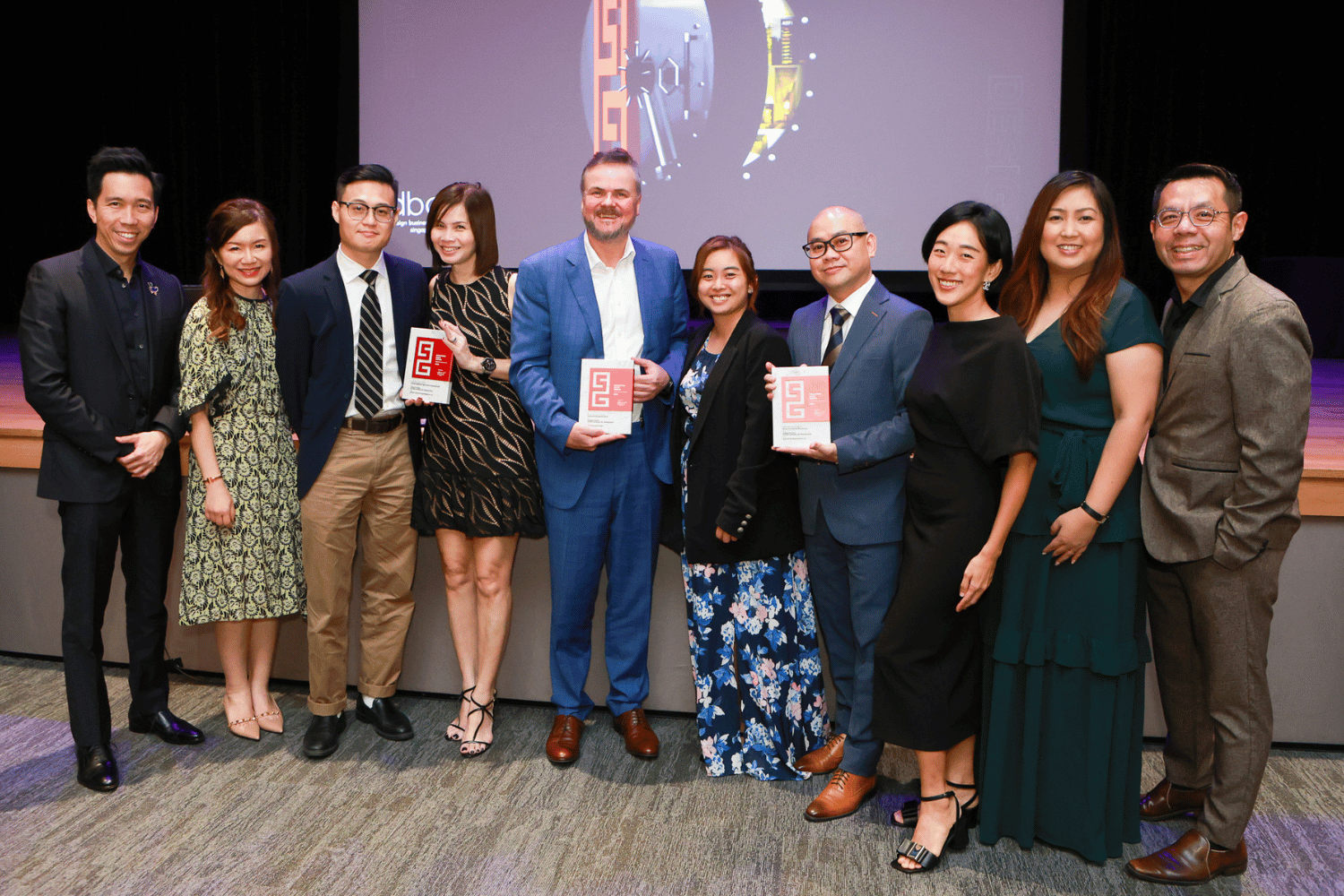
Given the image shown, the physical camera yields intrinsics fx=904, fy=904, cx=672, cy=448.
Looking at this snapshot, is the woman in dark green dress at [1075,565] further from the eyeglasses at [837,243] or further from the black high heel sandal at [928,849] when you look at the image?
the eyeglasses at [837,243]

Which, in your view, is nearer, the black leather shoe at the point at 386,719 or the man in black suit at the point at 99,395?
the man in black suit at the point at 99,395

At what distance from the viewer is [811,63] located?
5.43 metres

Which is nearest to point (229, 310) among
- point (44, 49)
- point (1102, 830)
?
point (1102, 830)

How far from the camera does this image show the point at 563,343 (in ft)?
8.61

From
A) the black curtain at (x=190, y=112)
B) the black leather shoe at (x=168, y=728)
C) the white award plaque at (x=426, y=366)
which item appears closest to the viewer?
the white award plaque at (x=426, y=366)

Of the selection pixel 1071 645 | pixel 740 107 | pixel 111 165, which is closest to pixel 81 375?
pixel 111 165

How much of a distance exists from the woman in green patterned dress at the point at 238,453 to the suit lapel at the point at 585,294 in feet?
2.97

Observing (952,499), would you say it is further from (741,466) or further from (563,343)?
(563,343)

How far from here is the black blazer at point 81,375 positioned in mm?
2457

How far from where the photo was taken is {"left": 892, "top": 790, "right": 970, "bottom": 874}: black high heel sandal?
2145 mm

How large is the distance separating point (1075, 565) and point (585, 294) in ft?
4.87

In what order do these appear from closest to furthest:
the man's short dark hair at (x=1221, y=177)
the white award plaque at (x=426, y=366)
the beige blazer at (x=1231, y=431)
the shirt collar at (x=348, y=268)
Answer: the beige blazer at (x=1231, y=431)
the man's short dark hair at (x=1221, y=177)
the white award plaque at (x=426, y=366)
the shirt collar at (x=348, y=268)

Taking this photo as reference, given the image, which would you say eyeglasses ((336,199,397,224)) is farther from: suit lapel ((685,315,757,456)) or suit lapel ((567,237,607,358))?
suit lapel ((685,315,757,456))

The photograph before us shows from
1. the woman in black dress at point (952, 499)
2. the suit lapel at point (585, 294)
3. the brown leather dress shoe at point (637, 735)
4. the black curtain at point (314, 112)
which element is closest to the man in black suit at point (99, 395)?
the suit lapel at point (585, 294)
